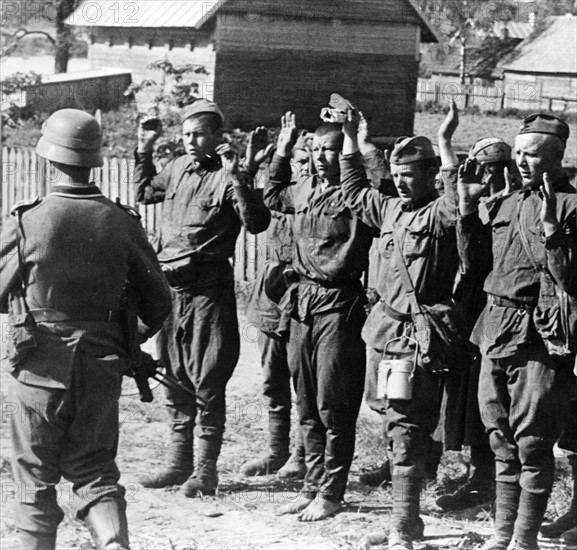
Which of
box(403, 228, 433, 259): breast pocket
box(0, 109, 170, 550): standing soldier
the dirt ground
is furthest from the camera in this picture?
the dirt ground

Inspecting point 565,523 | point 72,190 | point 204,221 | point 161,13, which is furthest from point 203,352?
point 161,13

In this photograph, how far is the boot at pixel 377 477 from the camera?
7594mm

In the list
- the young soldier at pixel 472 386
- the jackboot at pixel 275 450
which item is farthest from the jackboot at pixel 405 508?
the jackboot at pixel 275 450

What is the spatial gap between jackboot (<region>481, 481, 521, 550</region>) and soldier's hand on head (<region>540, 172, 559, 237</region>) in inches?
56.3

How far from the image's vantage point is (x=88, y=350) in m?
5.58

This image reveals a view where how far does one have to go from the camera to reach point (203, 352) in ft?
24.4

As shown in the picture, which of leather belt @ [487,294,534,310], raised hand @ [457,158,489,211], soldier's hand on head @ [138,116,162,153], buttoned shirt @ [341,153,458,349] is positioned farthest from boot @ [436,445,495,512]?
soldier's hand on head @ [138,116,162,153]

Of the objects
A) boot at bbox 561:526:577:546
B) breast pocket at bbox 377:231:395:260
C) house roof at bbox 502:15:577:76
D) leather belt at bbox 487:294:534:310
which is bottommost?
boot at bbox 561:526:577:546

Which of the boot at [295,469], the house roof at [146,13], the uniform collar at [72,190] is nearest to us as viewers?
the uniform collar at [72,190]

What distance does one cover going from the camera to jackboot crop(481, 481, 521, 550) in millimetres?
6238

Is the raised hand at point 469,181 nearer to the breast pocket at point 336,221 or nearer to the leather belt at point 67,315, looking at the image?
the breast pocket at point 336,221

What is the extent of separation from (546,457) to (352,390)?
1359mm

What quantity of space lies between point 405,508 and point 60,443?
6.41 ft

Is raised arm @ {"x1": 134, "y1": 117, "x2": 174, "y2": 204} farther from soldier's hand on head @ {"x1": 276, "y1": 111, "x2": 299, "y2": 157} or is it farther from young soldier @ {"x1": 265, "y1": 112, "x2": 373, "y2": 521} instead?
young soldier @ {"x1": 265, "y1": 112, "x2": 373, "y2": 521}
